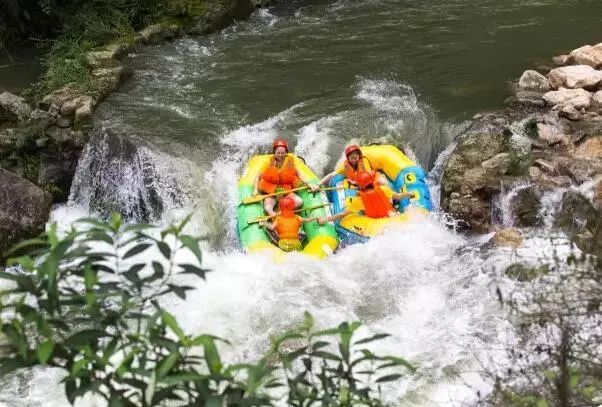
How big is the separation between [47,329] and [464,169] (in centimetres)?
549

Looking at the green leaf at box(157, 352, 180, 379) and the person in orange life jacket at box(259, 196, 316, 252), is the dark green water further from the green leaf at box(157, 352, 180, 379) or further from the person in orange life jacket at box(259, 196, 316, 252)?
the green leaf at box(157, 352, 180, 379)

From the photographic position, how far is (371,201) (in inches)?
239

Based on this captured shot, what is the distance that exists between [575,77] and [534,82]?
0.45 meters

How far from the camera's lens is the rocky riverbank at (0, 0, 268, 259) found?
606cm

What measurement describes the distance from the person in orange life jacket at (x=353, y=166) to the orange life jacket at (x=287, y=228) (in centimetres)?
63

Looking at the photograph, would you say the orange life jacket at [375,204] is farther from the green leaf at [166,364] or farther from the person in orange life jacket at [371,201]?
the green leaf at [166,364]

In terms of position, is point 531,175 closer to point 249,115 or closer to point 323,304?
point 323,304

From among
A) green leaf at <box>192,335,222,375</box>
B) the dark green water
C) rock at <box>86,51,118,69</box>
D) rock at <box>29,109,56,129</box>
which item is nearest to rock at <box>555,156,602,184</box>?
the dark green water

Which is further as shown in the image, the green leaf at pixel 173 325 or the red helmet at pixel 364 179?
the red helmet at pixel 364 179

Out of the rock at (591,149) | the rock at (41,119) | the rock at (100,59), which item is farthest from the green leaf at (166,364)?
the rock at (100,59)

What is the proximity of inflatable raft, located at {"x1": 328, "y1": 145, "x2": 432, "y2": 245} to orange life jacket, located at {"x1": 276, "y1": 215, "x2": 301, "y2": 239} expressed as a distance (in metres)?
0.40

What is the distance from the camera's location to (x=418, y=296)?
198 inches

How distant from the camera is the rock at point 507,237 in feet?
17.8

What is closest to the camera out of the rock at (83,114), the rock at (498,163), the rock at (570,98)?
the rock at (498,163)
